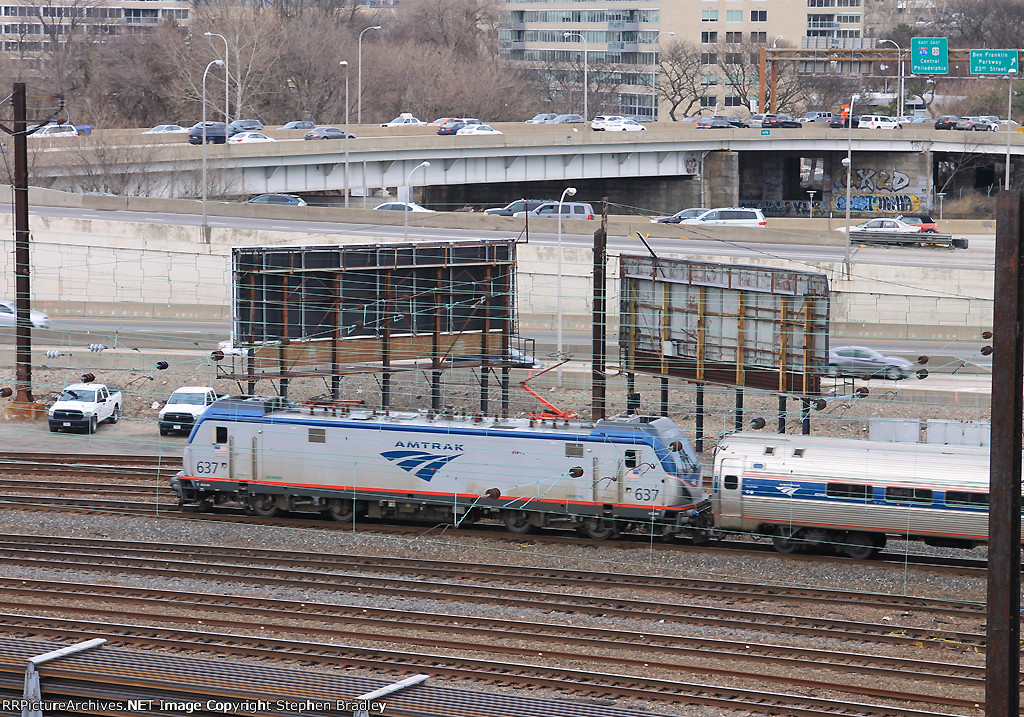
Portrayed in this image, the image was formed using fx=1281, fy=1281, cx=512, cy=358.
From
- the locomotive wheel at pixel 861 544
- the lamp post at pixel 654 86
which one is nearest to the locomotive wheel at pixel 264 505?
the locomotive wheel at pixel 861 544

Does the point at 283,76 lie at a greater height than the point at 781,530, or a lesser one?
greater

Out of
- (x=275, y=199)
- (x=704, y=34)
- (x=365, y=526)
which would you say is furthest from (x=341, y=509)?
(x=704, y=34)

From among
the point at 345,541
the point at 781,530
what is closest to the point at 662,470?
the point at 781,530

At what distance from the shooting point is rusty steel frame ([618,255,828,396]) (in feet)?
94.9

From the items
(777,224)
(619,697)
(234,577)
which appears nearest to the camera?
(619,697)

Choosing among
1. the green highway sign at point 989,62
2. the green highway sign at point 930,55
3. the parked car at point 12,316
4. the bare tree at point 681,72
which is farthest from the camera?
the bare tree at point 681,72

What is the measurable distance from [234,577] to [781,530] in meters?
10.0

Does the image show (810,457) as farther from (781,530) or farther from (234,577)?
(234,577)

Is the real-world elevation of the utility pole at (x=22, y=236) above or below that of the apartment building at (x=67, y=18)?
below

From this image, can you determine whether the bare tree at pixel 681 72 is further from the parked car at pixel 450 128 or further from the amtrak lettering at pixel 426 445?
the amtrak lettering at pixel 426 445

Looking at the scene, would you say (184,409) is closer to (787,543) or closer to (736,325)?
(736,325)

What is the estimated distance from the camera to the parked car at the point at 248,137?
234 ft

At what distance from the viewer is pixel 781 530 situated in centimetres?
A: 2392

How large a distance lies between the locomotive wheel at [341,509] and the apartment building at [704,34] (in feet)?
350
